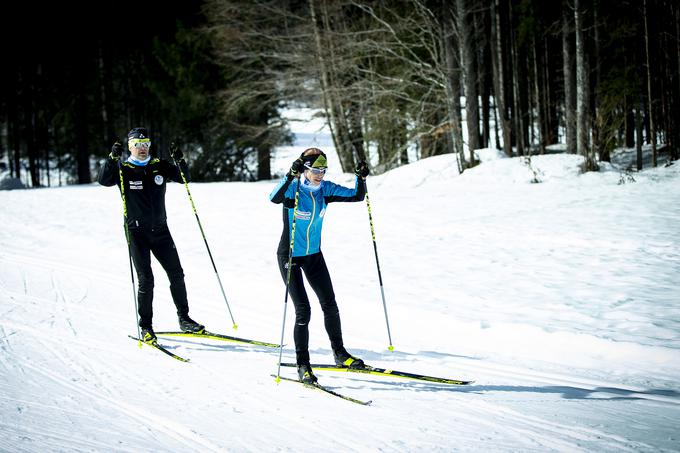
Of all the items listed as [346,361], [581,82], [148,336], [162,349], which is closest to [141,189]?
[148,336]

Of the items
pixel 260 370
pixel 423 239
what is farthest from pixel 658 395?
pixel 423 239

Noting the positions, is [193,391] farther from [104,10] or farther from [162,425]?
[104,10]

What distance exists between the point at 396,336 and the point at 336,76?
14.0 m

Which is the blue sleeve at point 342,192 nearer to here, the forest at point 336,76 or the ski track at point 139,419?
the ski track at point 139,419

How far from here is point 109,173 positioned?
5848 mm

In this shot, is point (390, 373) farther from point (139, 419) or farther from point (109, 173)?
point (109, 173)

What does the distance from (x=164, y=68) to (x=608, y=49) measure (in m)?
21.4

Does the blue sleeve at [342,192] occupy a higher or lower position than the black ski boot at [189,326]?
higher

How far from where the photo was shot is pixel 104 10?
2916 cm

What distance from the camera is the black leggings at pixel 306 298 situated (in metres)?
4.87

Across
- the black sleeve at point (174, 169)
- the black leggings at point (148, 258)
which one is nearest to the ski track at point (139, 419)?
the black leggings at point (148, 258)

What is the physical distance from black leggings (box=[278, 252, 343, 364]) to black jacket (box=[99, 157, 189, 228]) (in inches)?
74.9

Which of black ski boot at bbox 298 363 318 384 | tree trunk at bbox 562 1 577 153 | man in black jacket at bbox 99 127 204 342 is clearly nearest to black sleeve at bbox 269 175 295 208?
black ski boot at bbox 298 363 318 384

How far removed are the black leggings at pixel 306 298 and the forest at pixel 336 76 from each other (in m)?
11.6
